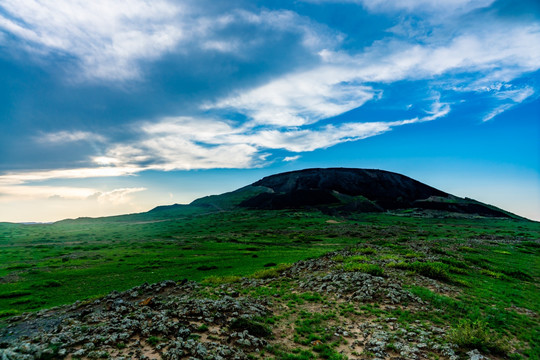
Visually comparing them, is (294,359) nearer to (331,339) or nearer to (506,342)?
(331,339)

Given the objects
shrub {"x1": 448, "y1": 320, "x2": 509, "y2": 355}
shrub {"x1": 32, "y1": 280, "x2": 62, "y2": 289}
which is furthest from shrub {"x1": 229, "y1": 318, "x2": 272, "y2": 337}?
shrub {"x1": 32, "y1": 280, "x2": 62, "y2": 289}

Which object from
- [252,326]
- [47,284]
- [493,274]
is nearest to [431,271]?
[493,274]

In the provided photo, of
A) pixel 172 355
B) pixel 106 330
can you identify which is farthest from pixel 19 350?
pixel 172 355

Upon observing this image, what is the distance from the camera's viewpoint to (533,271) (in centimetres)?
4031

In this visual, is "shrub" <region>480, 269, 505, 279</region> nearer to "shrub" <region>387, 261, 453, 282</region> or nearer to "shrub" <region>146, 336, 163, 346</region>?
"shrub" <region>387, 261, 453, 282</region>

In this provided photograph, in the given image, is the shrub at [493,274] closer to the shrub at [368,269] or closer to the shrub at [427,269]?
the shrub at [427,269]

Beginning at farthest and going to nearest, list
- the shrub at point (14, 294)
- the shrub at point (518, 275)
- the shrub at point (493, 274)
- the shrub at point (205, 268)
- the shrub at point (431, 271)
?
1. the shrub at point (205, 268)
2. the shrub at point (518, 275)
3. the shrub at point (493, 274)
4. the shrub at point (14, 294)
5. the shrub at point (431, 271)

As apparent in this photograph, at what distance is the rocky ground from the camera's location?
13859 mm

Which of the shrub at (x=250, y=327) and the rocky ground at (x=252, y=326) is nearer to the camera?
the rocky ground at (x=252, y=326)

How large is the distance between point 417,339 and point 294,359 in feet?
27.3

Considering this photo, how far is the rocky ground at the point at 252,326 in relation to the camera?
13859mm

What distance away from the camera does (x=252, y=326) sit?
1670cm

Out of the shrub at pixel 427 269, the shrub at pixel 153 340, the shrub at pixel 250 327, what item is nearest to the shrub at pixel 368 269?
the shrub at pixel 427 269

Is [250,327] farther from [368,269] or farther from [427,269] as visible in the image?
[427,269]
